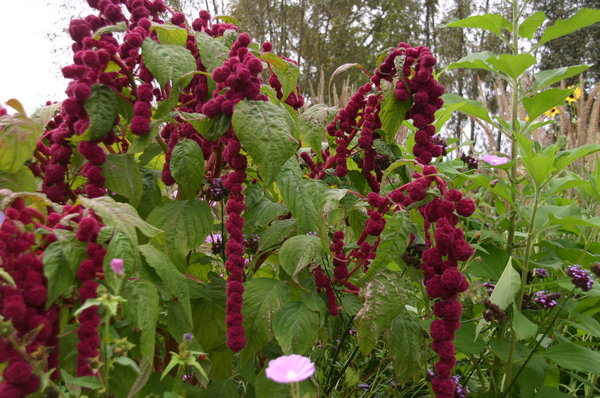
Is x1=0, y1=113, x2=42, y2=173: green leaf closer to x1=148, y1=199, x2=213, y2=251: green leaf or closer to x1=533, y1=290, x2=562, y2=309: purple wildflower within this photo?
x1=148, y1=199, x2=213, y2=251: green leaf

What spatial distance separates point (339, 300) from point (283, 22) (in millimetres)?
11319

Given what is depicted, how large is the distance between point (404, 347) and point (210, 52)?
761 mm

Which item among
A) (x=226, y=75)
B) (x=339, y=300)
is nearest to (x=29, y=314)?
(x=226, y=75)

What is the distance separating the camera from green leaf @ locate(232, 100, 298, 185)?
92 cm

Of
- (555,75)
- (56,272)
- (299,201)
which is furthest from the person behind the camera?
(555,75)

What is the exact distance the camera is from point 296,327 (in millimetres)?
1030

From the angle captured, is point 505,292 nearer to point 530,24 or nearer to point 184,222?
point 184,222

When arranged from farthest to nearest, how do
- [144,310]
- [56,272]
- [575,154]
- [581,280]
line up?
[575,154], [581,280], [144,310], [56,272]

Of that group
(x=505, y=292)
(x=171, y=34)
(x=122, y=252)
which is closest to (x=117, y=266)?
(x=122, y=252)

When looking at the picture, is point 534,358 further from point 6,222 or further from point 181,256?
point 6,222

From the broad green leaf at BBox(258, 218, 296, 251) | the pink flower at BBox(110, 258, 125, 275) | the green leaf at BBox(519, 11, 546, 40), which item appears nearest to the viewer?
the pink flower at BBox(110, 258, 125, 275)

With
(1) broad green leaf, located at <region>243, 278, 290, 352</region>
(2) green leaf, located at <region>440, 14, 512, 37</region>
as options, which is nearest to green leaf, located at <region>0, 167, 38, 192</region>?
(1) broad green leaf, located at <region>243, 278, 290, 352</region>

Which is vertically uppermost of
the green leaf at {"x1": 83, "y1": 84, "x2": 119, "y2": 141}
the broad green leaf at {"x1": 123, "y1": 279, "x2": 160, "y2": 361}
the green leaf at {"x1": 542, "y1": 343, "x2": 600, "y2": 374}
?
the green leaf at {"x1": 83, "y1": 84, "x2": 119, "y2": 141}

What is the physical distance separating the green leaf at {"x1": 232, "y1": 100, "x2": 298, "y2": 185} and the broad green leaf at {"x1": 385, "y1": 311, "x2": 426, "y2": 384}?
1.59 ft
